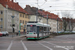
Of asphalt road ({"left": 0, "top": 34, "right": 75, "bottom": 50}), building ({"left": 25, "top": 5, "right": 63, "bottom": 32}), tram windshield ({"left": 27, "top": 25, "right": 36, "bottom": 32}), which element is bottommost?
asphalt road ({"left": 0, "top": 34, "right": 75, "bottom": 50})

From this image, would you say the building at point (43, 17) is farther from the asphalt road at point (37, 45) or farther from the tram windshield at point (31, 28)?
the asphalt road at point (37, 45)

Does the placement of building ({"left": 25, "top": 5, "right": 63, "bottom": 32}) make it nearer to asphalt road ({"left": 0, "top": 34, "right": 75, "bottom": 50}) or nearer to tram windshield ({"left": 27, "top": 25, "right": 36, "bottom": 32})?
tram windshield ({"left": 27, "top": 25, "right": 36, "bottom": 32})

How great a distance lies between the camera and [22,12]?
269ft

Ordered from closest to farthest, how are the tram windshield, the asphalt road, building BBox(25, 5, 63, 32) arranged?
the asphalt road, the tram windshield, building BBox(25, 5, 63, 32)

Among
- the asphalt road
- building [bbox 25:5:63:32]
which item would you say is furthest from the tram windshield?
building [bbox 25:5:63:32]

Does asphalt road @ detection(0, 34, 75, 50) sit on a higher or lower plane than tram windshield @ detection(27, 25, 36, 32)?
lower

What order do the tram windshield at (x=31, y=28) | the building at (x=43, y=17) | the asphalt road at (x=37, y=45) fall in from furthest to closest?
the building at (x=43, y=17), the tram windshield at (x=31, y=28), the asphalt road at (x=37, y=45)

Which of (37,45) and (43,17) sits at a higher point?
(43,17)

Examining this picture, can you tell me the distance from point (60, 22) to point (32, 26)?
109m

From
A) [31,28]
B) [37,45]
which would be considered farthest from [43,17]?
[37,45]

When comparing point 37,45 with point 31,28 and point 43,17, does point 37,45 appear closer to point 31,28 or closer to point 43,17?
point 31,28

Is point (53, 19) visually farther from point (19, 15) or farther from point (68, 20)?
point (19, 15)

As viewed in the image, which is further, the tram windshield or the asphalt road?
the tram windshield

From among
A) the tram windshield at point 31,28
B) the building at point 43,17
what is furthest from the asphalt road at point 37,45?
the building at point 43,17
